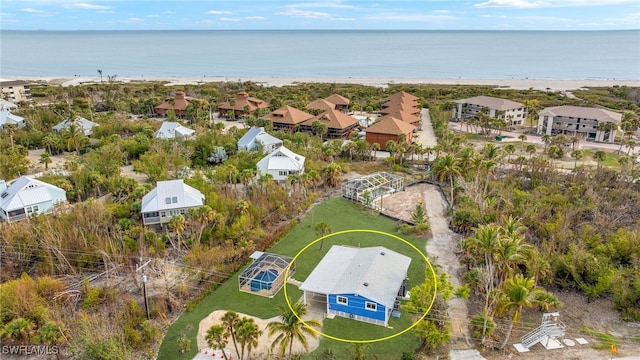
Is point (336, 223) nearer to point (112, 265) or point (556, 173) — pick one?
point (112, 265)

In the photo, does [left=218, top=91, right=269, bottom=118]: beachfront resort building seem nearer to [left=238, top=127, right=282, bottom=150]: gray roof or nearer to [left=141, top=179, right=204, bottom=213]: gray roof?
[left=238, top=127, right=282, bottom=150]: gray roof

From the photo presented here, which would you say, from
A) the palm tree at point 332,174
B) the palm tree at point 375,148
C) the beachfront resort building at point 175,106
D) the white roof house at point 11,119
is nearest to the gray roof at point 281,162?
the palm tree at point 332,174

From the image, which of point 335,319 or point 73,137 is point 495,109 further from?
point 73,137

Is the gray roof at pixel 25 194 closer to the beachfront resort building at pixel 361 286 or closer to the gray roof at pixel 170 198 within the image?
the gray roof at pixel 170 198

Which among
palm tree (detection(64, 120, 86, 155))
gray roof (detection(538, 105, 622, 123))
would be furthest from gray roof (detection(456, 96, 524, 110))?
palm tree (detection(64, 120, 86, 155))

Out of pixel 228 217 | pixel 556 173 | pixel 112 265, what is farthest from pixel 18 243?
pixel 556 173

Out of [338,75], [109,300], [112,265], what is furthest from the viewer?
[338,75]
